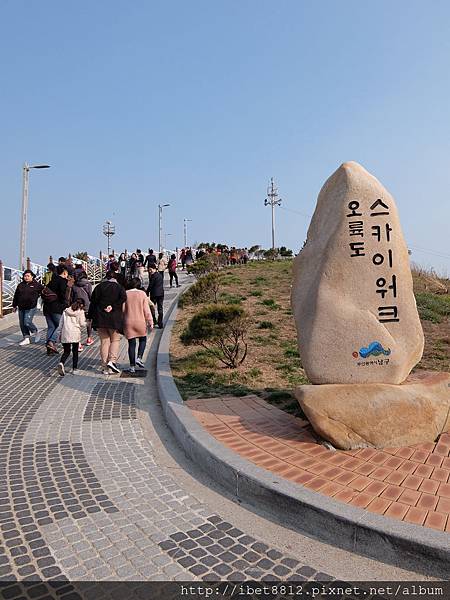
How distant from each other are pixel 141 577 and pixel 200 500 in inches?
39.6

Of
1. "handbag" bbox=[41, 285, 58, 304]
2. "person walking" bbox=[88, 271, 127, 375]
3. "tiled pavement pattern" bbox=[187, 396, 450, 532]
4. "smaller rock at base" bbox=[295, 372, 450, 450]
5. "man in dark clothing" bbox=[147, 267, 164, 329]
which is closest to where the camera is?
"tiled pavement pattern" bbox=[187, 396, 450, 532]

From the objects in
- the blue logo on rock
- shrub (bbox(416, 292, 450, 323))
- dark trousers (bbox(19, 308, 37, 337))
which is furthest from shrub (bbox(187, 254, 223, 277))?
the blue logo on rock

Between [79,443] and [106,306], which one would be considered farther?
[106,306]

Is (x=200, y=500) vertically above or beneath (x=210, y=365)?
beneath

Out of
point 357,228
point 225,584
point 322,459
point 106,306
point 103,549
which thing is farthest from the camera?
point 106,306

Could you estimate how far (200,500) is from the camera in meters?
3.62

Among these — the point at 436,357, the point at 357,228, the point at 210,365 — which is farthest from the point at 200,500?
the point at 436,357

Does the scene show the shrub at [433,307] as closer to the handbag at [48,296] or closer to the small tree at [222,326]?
the small tree at [222,326]

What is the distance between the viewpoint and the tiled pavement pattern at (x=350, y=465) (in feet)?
10.5

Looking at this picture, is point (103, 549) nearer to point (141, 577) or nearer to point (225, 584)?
point (141, 577)

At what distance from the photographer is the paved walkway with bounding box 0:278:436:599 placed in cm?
274

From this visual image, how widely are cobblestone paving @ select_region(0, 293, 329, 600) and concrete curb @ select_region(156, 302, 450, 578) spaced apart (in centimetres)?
36

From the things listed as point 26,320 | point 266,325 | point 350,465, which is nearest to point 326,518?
point 350,465

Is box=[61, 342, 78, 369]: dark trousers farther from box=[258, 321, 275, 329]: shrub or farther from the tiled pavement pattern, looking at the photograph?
box=[258, 321, 275, 329]: shrub
